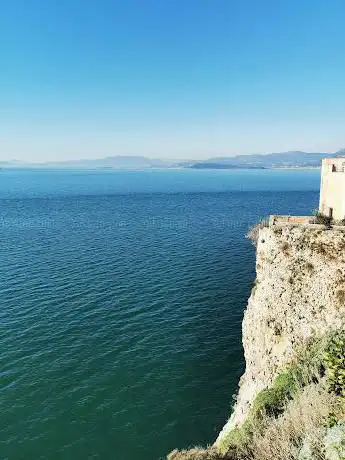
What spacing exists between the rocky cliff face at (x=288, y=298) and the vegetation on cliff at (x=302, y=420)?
8.55 feet

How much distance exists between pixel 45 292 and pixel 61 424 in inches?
1048

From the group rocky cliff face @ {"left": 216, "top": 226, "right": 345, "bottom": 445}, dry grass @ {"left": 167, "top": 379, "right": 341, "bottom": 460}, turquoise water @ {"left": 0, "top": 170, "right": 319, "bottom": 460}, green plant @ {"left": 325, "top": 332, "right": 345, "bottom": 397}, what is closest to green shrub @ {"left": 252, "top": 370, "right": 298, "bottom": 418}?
rocky cliff face @ {"left": 216, "top": 226, "right": 345, "bottom": 445}

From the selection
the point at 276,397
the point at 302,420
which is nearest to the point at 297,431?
the point at 302,420

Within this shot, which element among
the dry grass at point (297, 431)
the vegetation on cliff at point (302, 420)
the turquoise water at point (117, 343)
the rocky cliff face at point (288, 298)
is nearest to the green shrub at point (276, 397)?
the vegetation on cliff at point (302, 420)

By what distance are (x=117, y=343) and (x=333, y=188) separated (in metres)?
28.9

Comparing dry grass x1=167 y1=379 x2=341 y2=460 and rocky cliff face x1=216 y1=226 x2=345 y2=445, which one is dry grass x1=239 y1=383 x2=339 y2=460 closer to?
dry grass x1=167 y1=379 x2=341 y2=460

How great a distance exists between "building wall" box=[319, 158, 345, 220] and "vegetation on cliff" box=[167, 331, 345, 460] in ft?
50.6

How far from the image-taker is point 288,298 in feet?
98.6

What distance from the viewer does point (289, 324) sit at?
29.7m

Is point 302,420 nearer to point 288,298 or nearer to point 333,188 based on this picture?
point 288,298

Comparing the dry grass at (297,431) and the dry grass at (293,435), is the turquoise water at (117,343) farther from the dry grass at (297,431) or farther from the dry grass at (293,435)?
the dry grass at (297,431)

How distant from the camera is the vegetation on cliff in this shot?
16.8 metres

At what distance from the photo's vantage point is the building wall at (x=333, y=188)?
120 ft

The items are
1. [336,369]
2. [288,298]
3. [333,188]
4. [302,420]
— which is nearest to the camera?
[302,420]
